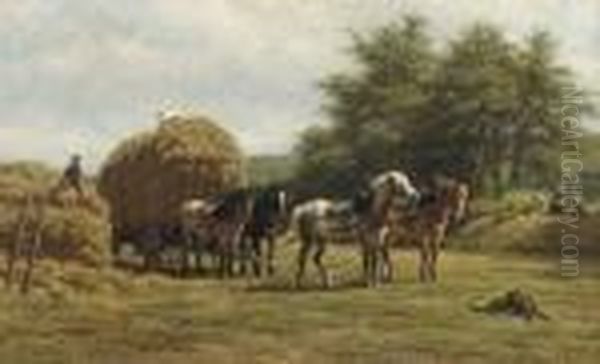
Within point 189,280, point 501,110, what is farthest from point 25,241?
point 501,110

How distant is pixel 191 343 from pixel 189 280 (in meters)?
0.35

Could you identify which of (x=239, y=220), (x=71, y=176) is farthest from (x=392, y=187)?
(x=71, y=176)

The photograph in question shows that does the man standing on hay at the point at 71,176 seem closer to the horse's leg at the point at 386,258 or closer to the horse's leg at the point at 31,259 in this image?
the horse's leg at the point at 31,259

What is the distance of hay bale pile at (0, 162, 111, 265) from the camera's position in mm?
7898

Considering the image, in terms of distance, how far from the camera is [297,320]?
7.88 m

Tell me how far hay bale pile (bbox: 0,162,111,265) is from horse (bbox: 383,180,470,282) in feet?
4.00

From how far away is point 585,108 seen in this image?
8203 millimetres

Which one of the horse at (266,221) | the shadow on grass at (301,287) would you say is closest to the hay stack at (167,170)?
the horse at (266,221)

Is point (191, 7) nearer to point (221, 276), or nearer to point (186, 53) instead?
point (186, 53)

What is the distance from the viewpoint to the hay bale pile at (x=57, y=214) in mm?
7898

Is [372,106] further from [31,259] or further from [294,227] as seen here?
[31,259]

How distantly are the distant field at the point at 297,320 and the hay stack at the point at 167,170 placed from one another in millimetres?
336

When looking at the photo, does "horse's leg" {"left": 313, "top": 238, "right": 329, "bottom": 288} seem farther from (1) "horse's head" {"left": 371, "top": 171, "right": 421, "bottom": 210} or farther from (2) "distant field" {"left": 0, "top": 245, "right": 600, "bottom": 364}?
(1) "horse's head" {"left": 371, "top": 171, "right": 421, "bottom": 210}

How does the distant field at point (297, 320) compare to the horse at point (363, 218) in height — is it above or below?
below
